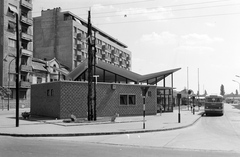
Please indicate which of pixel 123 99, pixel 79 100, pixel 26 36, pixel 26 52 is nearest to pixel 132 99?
pixel 123 99

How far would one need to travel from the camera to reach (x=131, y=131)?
16641 millimetres

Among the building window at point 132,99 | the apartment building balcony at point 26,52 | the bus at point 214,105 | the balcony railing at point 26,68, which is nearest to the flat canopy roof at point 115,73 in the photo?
the building window at point 132,99

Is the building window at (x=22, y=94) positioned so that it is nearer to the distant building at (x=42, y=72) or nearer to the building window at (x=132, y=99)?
the distant building at (x=42, y=72)

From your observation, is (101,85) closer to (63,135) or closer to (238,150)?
(63,135)

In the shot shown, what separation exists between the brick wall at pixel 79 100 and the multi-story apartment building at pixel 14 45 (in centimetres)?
2439

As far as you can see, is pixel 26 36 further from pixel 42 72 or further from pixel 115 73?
pixel 115 73

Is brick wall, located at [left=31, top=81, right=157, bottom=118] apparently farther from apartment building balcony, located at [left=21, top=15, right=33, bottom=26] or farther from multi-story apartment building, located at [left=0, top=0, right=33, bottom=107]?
apartment building balcony, located at [left=21, top=15, right=33, bottom=26]

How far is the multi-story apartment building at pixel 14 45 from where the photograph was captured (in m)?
53.3

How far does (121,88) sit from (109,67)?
4.47m

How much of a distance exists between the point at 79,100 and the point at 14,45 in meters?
35.5

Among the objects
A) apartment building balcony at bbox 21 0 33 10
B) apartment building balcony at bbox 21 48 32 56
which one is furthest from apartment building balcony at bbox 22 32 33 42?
apartment building balcony at bbox 21 0 33 10

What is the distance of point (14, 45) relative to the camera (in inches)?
2191

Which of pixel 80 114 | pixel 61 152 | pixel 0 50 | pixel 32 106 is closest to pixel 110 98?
A: pixel 80 114

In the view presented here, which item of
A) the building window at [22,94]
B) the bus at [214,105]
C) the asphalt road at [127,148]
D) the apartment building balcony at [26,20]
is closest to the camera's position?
Answer: the asphalt road at [127,148]
